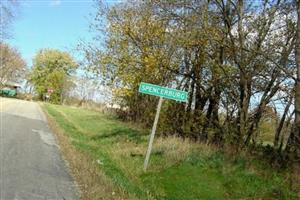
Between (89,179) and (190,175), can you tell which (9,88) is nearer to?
(190,175)

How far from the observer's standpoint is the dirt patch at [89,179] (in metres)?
9.27

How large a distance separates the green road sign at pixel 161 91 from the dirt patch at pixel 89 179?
8.36 ft

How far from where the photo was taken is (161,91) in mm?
13820

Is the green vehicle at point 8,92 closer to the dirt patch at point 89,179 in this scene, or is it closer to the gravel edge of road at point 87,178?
the gravel edge of road at point 87,178

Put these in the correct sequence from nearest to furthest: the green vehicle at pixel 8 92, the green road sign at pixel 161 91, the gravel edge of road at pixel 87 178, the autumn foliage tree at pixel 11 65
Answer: the gravel edge of road at pixel 87 178, the green road sign at pixel 161 91, the autumn foliage tree at pixel 11 65, the green vehicle at pixel 8 92

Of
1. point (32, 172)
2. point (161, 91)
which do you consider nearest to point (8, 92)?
point (161, 91)

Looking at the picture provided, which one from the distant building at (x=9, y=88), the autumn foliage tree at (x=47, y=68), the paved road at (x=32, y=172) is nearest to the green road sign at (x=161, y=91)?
the paved road at (x=32, y=172)

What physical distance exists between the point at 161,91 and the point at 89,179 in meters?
4.13

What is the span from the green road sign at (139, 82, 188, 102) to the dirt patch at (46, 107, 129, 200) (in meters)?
2.55

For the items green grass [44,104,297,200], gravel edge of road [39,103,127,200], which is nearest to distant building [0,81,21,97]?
gravel edge of road [39,103,127,200]

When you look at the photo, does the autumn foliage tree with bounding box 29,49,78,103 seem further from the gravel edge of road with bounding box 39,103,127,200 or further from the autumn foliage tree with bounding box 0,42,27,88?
the gravel edge of road with bounding box 39,103,127,200

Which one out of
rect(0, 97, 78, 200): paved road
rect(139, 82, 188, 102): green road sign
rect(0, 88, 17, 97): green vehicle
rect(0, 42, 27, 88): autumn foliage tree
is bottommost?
rect(0, 97, 78, 200): paved road

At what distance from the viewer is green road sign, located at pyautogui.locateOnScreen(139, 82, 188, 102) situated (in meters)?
13.8

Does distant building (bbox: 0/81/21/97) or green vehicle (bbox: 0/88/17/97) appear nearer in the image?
green vehicle (bbox: 0/88/17/97)
